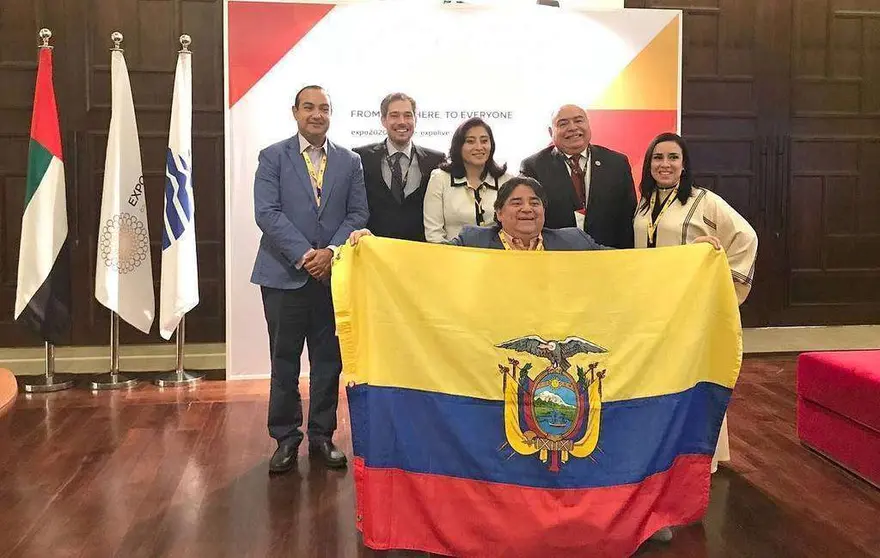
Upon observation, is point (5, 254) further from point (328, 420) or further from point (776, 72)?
point (776, 72)

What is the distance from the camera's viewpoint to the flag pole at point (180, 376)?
5023 mm

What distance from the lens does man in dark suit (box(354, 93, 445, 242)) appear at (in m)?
3.67

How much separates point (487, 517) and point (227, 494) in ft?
3.81

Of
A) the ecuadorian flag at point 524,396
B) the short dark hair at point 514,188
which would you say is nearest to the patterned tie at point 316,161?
the ecuadorian flag at point 524,396

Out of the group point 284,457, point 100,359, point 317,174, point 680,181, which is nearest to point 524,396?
point 680,181

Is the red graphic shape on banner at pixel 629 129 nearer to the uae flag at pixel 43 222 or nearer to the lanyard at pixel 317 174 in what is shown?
the lanyard at pixel 317 174

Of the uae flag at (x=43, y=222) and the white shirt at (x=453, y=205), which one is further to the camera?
the uae flag at (x=43, y=222)

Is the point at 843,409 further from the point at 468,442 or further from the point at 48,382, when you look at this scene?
the point at 48,382

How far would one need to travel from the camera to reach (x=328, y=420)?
353 cm

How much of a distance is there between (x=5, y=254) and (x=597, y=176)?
12.9 ft

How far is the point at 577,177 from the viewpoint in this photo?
137 inches

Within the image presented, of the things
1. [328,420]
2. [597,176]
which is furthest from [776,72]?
[328,420]

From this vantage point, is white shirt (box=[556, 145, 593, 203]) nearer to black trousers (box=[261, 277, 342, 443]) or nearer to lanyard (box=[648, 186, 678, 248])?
lanyard (box=[648, 186, 678, 248])

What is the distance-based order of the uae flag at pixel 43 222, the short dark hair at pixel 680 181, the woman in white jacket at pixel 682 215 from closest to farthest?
the woman in white jacket at pixel 682 215 → the short dark hair at pixel 680 181 → the uae flag at pixel 43 222
